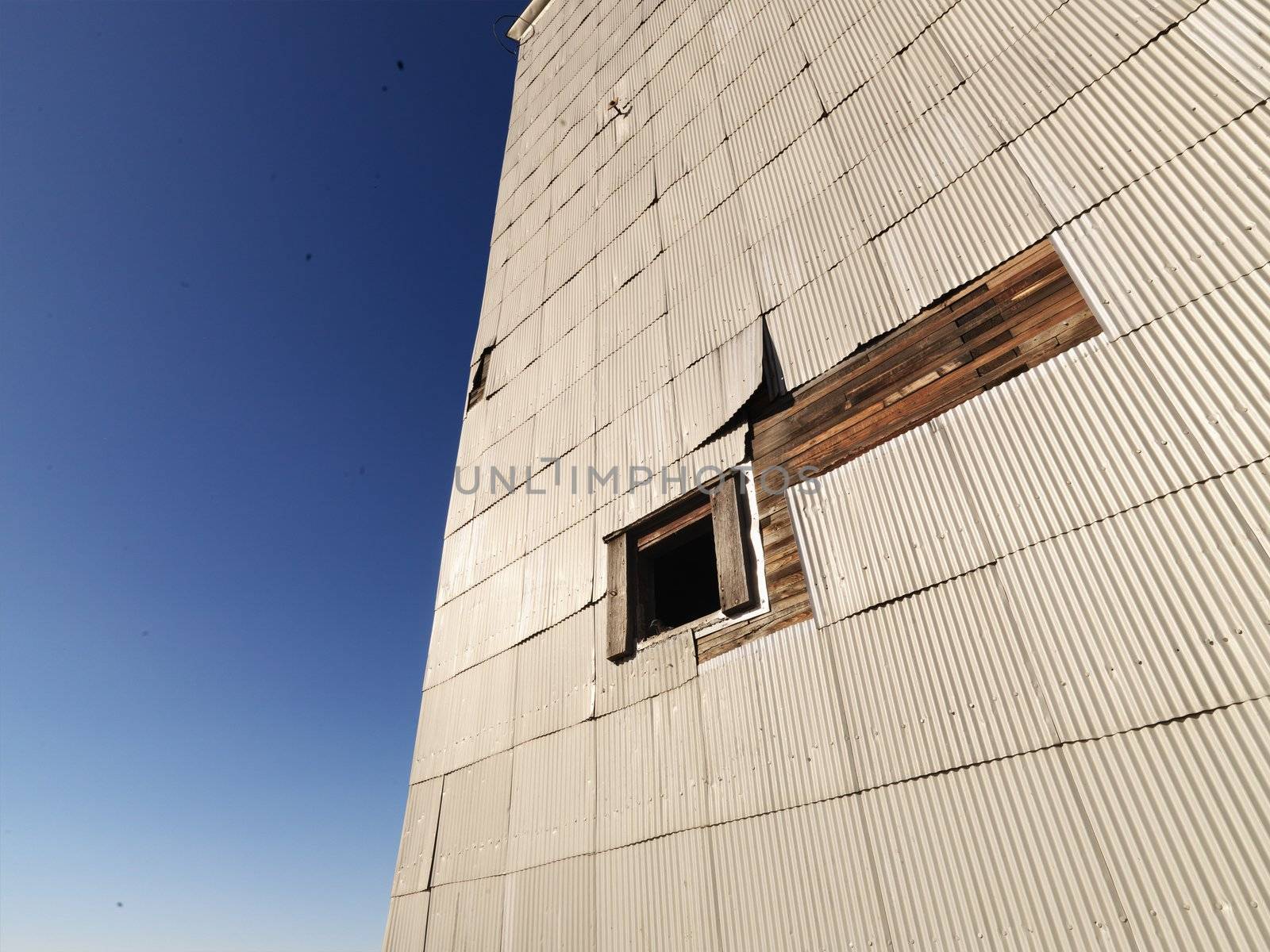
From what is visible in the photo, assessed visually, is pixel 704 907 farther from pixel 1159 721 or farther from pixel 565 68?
pixel 565 68

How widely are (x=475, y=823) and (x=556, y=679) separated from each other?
2063 millimetres

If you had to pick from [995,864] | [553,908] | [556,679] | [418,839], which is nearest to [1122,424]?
[995,864]

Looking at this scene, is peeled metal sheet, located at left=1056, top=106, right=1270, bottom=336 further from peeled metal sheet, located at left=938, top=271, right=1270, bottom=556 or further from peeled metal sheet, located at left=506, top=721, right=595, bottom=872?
peeled metal sheet, located at left=506, top=721, right=595, bottom=872

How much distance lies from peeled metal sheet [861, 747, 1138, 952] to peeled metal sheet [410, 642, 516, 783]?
5093mm

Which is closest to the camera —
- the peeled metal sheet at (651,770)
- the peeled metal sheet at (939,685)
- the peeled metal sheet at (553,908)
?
the peeled metal sheet at (939,685)

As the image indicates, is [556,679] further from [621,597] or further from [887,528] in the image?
[887,528]

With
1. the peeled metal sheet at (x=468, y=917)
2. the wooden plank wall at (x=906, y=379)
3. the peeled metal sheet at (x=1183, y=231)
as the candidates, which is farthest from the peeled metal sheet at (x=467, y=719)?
the peeled metal sheet at (x=1183, y=231)

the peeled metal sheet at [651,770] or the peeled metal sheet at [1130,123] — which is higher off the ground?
the peeled metal sheet at [1130,123]

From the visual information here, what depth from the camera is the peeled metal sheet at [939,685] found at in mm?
4676

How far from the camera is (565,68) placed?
55.4ft

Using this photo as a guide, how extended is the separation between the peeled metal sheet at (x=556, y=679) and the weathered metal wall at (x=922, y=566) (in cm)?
5

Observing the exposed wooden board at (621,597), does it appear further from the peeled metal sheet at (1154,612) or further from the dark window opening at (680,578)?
the peeled metal sheet at (1154,612)

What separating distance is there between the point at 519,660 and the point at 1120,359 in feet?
24.5

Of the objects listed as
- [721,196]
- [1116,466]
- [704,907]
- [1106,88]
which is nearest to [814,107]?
[721,196]
